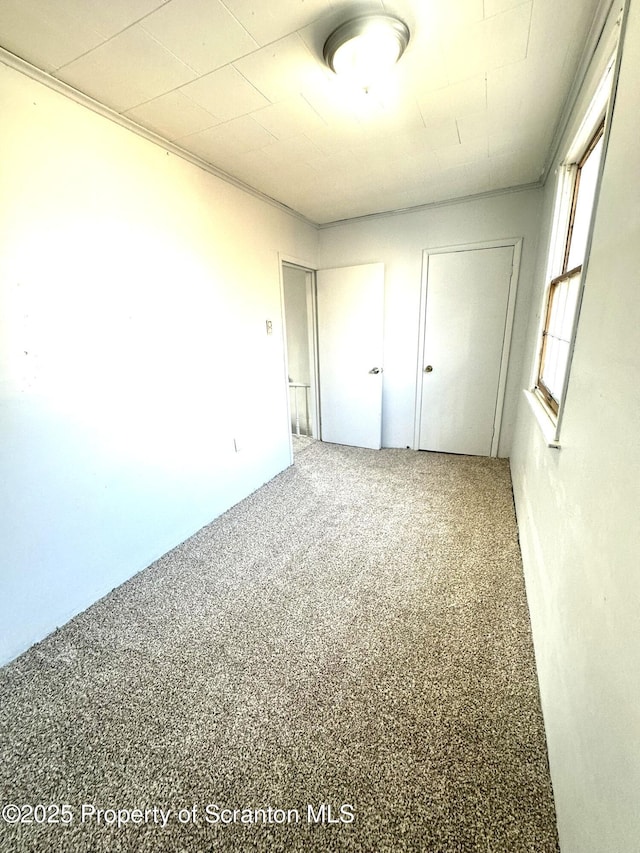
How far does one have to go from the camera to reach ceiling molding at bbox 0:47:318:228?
4.16 ft

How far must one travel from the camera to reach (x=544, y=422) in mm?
1529

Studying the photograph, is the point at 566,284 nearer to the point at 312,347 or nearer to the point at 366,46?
the point at 366,46

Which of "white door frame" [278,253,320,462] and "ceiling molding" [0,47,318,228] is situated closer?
"ceiling molding" [0,47,318,228]

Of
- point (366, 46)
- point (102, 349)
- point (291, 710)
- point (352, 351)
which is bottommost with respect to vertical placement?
point (291, 710)

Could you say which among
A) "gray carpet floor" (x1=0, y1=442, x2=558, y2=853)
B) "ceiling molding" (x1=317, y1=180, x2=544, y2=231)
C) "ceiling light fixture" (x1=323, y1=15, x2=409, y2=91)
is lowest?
"gray carpet floor" (x1=0, y1=442, x2=558, y2=853)

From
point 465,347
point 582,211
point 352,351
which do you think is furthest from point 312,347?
point 582,211

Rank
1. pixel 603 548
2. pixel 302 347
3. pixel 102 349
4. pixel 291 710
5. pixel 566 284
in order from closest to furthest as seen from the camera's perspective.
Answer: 1. pixel 603 548
2. pixel 291 710
3. pixel 102 349
4. pixel 566 284
5. pixel 302 347

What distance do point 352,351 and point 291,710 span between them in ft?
10.00

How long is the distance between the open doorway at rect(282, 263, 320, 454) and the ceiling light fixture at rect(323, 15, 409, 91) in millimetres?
2297

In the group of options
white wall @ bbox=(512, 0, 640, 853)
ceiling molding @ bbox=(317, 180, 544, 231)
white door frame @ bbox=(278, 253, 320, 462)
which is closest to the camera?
white wall @ bbox=(512, 0, 640, 853)

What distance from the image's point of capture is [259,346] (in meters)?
2.76

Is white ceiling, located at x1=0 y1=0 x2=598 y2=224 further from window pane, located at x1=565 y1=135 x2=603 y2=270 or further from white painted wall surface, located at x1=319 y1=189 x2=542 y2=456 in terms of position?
white painted wall surface, located at x1=319 y1=189 x2=542 y2=456

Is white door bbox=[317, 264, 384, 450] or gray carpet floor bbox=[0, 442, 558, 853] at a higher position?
white door bbox=[317, 264, 384, 450]

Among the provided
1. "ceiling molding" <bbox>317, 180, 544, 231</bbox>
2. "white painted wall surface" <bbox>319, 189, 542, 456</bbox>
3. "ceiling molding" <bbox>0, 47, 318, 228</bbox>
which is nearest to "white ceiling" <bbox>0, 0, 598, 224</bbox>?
"ceiling molding" <bbox>0, 47, 318, 228</bbox>
